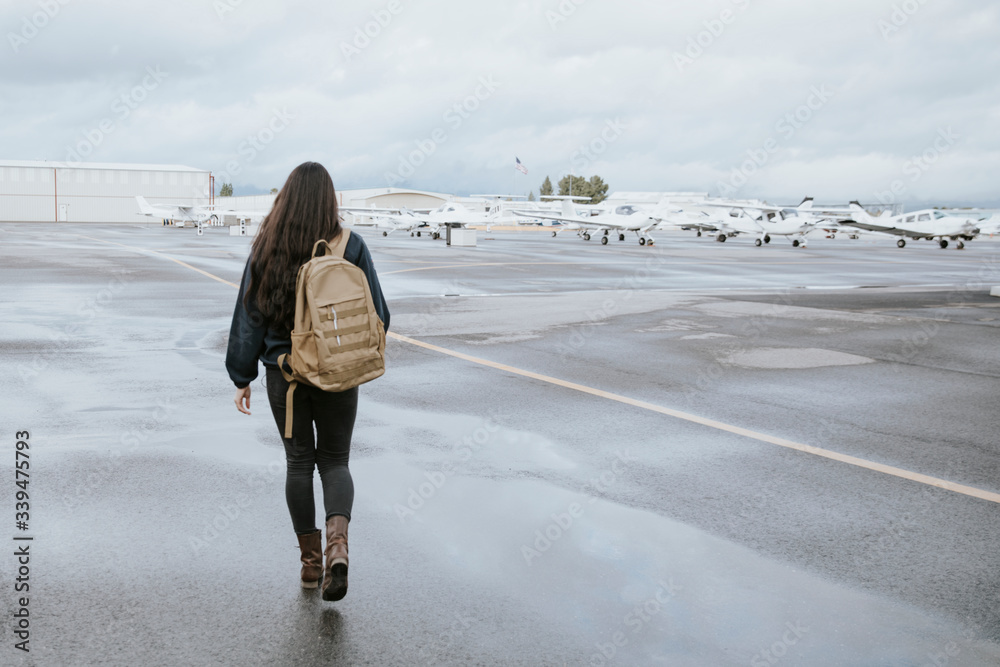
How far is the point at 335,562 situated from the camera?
11.9 ft

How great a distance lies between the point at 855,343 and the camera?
11.6m

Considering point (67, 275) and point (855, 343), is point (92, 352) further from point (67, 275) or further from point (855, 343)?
point (67, 275)

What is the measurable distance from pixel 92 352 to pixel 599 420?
21.0 feet

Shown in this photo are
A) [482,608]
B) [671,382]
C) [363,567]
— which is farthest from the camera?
[671,382]

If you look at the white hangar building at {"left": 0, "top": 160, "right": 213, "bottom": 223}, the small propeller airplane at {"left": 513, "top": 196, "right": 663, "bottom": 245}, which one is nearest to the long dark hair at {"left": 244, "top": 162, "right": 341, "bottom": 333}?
the small propeller airplane at {"left": 513, "top": 196, "right": 663, "bottom": 245}

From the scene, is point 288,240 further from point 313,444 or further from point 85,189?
point 85,189

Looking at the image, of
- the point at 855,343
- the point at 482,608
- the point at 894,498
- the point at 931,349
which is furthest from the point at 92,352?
the point at 931,349

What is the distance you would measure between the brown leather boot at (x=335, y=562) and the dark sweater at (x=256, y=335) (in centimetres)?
78

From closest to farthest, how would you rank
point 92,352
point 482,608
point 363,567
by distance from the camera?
point 482,608 < point 363,567 < point 92,352

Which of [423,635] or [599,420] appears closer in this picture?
[423,635]

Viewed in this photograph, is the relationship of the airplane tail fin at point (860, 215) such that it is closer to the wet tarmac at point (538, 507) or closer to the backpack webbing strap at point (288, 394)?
the wet tarmac at point (538, 507)

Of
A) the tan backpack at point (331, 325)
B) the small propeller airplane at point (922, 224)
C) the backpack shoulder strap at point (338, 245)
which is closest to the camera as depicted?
the tan backpack at point (331, 325)

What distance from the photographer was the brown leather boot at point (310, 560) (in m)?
3.88

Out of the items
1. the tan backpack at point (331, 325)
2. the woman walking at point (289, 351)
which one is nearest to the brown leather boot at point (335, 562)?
the woman walking at point (289, 351)
